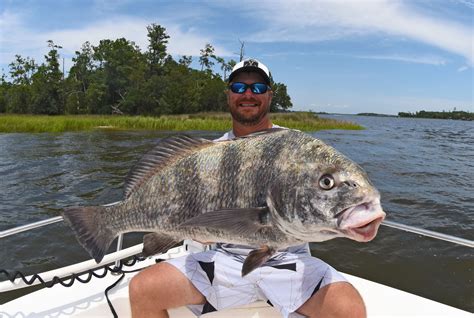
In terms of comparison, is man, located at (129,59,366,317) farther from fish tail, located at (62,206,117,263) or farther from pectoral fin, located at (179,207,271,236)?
pectoral fin, located at (179,207,271,236)

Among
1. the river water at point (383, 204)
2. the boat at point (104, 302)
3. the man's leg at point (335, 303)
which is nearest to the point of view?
the man's leg at point (335, 303)

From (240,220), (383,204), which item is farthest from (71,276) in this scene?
(383,204)

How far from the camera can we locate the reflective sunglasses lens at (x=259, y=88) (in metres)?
3.15

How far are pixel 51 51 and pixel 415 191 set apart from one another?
6715 centimetres

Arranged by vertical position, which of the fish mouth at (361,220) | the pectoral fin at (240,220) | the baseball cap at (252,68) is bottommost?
the pectoral fin at (240,220)

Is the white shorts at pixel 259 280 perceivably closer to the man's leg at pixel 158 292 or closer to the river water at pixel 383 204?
the man's leg at pixel 158 292

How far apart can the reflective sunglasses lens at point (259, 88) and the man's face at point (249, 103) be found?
0.02m

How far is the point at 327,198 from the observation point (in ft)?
5.90

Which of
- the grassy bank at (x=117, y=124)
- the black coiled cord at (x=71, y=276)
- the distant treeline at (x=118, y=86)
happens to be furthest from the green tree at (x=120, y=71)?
the black coiled cord at (x=71, y=276)

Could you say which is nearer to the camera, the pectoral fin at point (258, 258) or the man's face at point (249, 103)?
the pectoral fin at point (258, 258)

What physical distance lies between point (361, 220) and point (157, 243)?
1185 millimetres

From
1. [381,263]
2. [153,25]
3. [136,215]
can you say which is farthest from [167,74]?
[136,215]

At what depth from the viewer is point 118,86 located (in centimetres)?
6669

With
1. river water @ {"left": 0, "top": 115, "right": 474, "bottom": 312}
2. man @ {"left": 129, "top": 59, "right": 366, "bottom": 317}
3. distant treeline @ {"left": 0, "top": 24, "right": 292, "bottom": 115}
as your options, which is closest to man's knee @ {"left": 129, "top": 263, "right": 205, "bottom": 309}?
man @ {"left": 129, "top": 59, "right": 366, "bottom": 317}
